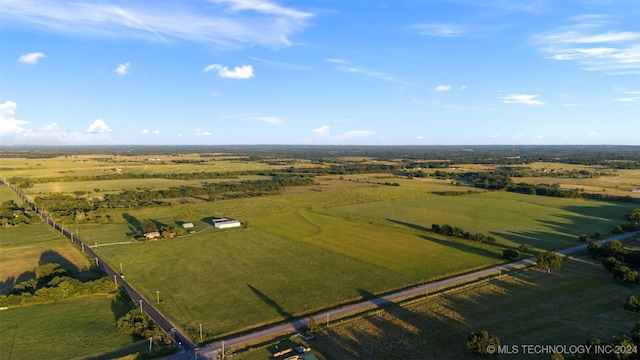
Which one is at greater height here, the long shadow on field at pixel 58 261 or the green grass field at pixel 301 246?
the green grass field at pixel 301 246

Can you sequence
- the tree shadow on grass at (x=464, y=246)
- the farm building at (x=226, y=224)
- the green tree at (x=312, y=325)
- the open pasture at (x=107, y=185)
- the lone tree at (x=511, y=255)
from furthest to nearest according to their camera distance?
the open pasture at (x=107, y=185) → the farm building at (x=226, y=224) → the tree shadow on grass at (x=464, y=246) → the lone tree at (x=511, y=255) → the green tree at (x=312, y=325)

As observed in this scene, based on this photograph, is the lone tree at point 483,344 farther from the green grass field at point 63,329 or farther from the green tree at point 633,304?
the green grass field at point 63,329

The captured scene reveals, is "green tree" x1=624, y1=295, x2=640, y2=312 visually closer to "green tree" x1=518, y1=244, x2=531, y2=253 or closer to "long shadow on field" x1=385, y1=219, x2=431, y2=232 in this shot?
"green tree" x1=518, y1=244, x2=531, y2=253

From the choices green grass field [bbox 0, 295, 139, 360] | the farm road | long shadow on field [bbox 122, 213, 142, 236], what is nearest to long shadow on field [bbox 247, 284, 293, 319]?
the farm road

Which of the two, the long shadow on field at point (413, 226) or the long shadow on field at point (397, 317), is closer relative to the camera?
the long shadow on field at point (397, 317)

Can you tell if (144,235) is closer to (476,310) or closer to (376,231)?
(376,231)

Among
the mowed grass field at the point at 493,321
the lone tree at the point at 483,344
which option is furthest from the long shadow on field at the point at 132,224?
the lone tree at the point at 483,344

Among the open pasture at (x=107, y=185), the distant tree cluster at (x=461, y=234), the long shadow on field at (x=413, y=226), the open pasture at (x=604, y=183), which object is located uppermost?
the open pasture at (x=604, y=183)
